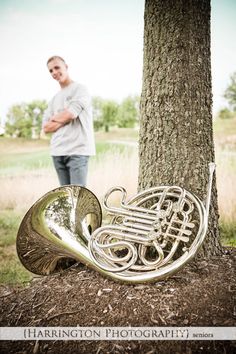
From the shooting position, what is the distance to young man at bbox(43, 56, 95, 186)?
2225 millimetres

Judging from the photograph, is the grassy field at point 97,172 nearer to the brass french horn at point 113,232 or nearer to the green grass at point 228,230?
the green grass at point 228,230

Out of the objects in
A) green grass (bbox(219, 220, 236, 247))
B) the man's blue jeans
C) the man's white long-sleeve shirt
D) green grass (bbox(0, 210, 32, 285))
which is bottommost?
green grass (bbox(0, 210, 32, 285))

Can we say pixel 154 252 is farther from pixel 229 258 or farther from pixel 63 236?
pixel 63 236

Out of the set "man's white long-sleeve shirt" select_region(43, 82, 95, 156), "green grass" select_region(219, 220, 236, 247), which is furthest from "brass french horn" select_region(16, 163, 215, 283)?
"green grass" select_region(219, 220, 236, 247)

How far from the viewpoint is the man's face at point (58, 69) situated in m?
2.30

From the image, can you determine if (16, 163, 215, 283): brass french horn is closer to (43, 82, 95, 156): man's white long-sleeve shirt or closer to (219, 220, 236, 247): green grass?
(43, 82, 95, 156): man's white long-sleeve shirt

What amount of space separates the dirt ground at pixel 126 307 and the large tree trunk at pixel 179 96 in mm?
307

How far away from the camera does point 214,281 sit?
59.9 inches

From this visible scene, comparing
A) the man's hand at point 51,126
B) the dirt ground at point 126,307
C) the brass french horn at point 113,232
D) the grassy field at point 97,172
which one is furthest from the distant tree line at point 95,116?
the dirt ground at point 126,307

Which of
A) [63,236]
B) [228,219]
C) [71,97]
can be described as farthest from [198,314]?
[71,97]

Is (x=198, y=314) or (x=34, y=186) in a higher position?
(x=34, y=186)

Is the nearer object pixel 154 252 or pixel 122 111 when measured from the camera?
pixel 154 252

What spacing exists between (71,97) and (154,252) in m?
1.32

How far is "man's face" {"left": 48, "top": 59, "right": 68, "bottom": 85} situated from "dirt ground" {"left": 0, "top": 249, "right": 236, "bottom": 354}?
150cm
